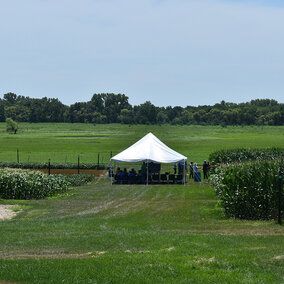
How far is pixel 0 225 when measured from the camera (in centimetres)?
1702

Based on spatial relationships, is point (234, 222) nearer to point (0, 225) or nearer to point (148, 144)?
point (0, 225)

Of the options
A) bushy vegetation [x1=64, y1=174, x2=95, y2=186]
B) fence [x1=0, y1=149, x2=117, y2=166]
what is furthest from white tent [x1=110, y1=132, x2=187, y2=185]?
fence [x1=0, y1=149, x2=117, y2=166]

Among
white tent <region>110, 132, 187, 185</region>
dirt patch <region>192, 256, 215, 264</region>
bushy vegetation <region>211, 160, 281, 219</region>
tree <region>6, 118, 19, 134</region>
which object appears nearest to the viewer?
dirt patch <region>192, 256, 215, 264</region>

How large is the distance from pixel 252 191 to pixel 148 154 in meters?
15.3

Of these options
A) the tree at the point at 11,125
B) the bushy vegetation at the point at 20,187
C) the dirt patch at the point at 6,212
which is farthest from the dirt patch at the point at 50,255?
the tree at the point at 11,125

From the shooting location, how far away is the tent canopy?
111 feet

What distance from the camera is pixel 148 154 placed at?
1340 inches

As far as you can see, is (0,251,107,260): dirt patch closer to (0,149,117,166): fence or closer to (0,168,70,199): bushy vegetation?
(0,168,70,199): bushy vegetation

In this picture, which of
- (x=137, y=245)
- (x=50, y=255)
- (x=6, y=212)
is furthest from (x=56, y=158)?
(x=50, y=255)

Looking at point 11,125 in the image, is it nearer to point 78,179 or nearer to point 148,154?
point 78,179

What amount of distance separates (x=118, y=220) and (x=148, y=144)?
55.7 ft

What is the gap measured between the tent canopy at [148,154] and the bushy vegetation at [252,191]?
1343cm

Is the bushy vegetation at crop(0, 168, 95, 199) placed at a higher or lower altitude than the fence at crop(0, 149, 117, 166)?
higher

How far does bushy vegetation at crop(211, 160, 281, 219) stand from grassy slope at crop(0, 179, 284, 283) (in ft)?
2.80
